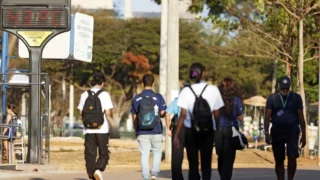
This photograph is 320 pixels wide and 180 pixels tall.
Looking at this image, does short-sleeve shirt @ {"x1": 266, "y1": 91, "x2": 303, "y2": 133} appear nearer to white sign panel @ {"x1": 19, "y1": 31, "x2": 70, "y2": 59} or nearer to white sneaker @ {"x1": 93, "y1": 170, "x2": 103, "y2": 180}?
white sneaker @ {"x1": 93, "y1": 170, "x2": 103, "y2": 180}

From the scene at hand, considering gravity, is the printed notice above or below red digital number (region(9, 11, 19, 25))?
below

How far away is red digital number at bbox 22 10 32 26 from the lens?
21.0 meters

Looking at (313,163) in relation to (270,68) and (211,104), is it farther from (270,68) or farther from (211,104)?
(270,68)

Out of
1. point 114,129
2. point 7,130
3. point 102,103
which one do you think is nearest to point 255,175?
point 102,103

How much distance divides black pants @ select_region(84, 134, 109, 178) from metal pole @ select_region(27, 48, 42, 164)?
5.56m

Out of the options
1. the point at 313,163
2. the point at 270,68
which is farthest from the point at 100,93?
the point at 270,68

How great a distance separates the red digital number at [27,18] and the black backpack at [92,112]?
21.3 ft

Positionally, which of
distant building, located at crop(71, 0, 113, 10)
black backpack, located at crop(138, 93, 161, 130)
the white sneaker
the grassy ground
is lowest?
the grassy ground

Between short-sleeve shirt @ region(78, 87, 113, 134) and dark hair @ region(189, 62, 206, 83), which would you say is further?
short-sleeve shirt @ region(78, 87, 113, 134)

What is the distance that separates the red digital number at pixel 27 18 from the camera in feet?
69.0

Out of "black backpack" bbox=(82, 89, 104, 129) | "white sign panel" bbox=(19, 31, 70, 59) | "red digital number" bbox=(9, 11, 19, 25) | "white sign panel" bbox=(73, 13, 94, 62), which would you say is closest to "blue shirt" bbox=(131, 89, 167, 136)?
"black backpack" bbox=(82, 89, 104, 129)

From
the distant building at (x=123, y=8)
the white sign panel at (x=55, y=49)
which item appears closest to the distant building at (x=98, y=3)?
the distant building at (x=123, y=8)

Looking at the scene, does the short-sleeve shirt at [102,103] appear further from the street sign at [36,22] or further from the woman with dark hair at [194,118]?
the street sign at [36,22]

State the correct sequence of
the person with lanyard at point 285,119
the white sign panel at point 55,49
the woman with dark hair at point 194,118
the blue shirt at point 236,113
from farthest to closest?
1. the white sign panel at point 55,49
2. the person with lanyard at point 285,119
3. the blue shirt at point 236,113
4. the woman with dark hair at point 194,118
